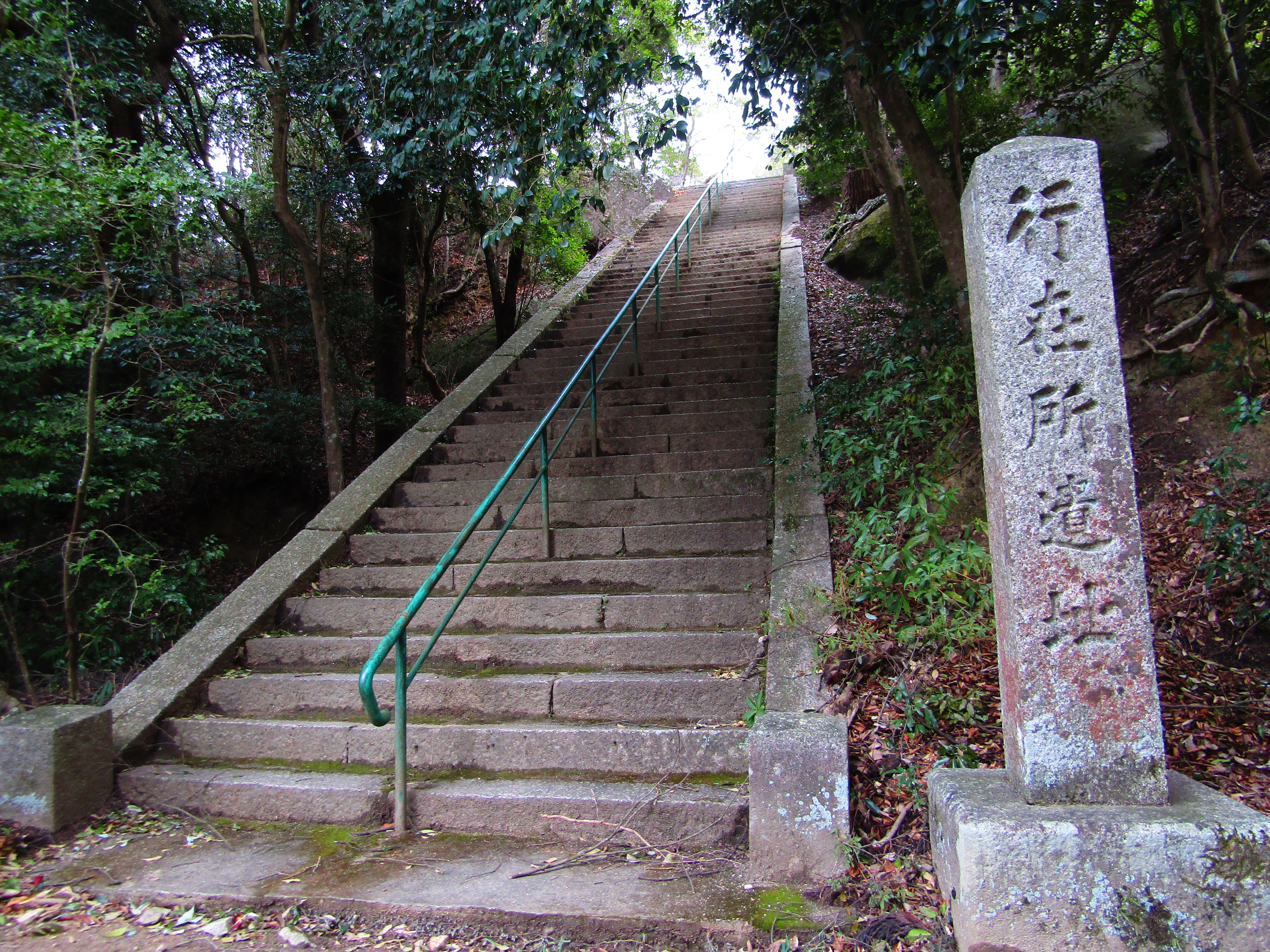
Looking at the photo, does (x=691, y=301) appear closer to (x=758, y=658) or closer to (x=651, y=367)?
(x=651, y=367)

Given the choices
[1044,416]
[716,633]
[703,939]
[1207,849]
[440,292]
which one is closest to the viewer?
[1207,849]

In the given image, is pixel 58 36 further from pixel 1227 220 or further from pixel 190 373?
pixel 1227 220

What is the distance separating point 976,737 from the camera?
9.27 ft

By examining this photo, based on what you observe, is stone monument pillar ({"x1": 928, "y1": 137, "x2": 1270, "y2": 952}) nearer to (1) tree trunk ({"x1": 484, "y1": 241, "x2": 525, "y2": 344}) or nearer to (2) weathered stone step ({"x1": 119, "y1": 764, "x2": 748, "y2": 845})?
(2) weathered stone step ({"x1": 119, "y1": 764, "x2": 748, "y2": 845})

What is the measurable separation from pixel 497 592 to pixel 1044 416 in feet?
10.4

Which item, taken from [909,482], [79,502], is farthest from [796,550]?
[79,502]

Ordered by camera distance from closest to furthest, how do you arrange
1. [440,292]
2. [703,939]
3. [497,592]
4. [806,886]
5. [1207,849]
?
[1207,849] → [703,939] → [806,886] → [497,592] → [440,292]

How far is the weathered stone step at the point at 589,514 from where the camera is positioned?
4820 mm

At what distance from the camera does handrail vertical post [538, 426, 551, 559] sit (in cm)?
446

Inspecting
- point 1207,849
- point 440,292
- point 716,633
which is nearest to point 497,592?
point 716,633

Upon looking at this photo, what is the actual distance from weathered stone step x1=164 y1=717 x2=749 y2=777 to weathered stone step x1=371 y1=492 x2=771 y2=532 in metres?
1.64

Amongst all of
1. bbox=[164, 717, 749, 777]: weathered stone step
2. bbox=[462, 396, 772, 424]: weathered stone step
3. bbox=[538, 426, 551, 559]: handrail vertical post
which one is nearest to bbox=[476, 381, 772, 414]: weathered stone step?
bbox=[462, 396, 772, 424]: weathered stone step

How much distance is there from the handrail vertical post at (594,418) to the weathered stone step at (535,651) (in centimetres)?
211

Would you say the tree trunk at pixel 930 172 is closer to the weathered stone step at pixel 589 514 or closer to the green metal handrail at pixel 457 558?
the weathered stone step at pixel 589 514
